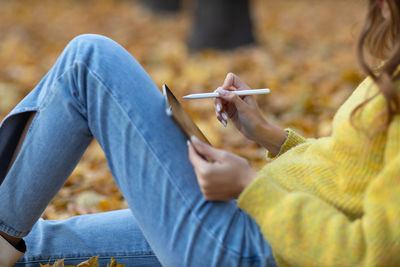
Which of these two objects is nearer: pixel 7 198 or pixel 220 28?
pixel 7 198

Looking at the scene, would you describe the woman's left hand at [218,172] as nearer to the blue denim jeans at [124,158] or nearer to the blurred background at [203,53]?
→ the blue denim jeans at [124,158]

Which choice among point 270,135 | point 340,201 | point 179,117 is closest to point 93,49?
point 179,117

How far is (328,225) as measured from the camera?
40.5 inches

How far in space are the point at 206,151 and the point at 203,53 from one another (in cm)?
376

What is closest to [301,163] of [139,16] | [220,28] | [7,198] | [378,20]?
[378,20]

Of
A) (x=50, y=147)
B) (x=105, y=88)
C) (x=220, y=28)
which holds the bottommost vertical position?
(x=220, y=28)

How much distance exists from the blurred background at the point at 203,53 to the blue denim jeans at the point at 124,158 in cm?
63

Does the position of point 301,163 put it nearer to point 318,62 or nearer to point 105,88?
point 105,88

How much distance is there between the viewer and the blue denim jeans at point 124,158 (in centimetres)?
116

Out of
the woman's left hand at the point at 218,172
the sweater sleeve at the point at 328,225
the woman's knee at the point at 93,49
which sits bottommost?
the sweater sleeve at the point at 328,225

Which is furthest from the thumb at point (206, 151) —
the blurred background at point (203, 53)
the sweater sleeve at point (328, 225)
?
the blurred background at point (203, 53)

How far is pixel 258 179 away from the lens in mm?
1106

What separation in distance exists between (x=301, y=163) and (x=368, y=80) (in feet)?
0.88

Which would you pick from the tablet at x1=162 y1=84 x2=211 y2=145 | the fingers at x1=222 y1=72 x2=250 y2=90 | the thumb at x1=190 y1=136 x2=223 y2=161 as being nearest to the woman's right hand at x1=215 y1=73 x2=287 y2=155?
the fingers at x1=222 y1=72 x2=250 y2=90
